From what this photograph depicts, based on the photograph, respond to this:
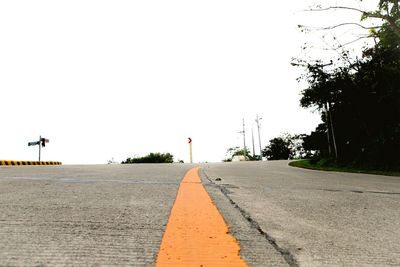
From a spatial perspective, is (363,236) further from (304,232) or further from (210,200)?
(210,200)

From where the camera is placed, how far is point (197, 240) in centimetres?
329

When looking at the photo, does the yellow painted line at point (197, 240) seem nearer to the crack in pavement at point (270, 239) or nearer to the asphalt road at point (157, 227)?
the asphalt road at point (157, 227)

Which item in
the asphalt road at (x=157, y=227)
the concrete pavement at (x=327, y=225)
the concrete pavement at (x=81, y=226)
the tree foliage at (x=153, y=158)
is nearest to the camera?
the concrete pavement at (x=81, y=226)

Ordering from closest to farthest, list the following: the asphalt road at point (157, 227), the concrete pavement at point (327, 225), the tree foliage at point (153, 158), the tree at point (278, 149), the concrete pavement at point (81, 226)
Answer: the concrete pavement at point (81, 226) < the asphalt road at point (157, 227) < the concrete pavement at point (327, 225) < the tree foliage at point (153, 158) < the tree at point (278, 149)

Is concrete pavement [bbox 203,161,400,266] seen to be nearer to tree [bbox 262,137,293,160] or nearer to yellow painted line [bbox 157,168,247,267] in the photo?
yellow painted line [bbox 157,168,247,267]

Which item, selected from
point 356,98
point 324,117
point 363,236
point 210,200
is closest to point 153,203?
point 210,200

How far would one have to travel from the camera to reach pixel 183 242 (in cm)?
318

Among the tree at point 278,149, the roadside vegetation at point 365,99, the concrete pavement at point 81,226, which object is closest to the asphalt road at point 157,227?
the concrete pavement at point 81,226

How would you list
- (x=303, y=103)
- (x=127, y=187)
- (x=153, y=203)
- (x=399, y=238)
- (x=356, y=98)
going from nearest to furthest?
(x=399, y=238) → (x=153, y=203) → (x=127, y=187) → (x=356, y=98) → (x=303, y=103)

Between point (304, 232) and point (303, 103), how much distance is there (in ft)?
90.4

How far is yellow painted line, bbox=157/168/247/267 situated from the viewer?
2.75 metres

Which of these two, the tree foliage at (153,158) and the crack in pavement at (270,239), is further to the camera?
the tree foliage at (153,158)

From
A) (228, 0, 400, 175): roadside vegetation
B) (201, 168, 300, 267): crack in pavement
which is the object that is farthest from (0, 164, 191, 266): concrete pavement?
(228, 0, 400, 175): roadside vegetation

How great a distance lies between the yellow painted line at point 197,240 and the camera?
108 inches
